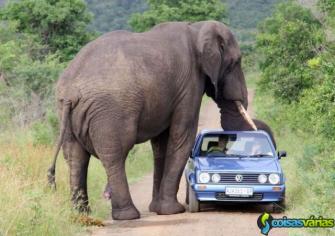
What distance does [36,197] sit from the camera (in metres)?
10.4

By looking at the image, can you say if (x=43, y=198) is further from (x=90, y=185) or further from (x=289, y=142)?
(x=289, y=142)

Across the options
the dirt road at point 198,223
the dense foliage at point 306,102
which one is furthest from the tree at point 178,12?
the dirt road at point 198,223

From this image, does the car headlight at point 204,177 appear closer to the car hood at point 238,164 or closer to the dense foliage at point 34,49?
the car hood at point 238,164

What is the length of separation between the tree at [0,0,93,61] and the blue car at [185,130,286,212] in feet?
73.9

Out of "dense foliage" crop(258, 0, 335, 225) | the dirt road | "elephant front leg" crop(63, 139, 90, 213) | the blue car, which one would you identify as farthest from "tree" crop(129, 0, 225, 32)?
"elephant front leg" crop(63, 139, 90, 213)

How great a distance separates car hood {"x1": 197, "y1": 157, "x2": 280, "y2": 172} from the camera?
13438 millimetres

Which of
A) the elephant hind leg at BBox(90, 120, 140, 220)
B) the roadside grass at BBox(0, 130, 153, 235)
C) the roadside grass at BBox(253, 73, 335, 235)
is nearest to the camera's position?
the roadside grass at BBox(0, 130, 153, 235)

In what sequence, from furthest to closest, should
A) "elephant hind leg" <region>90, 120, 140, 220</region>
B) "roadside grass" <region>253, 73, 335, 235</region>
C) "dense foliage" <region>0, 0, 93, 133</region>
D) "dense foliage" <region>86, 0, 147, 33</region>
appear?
"dense foliage" <region>86, 0, 147, 33</region> → "dense foliage" <region>0, 0, 93, 133</region> → "elephant hind leg" <region>90, 120, 140, 220</region> → "roadside grass" <region>253, 73, 335, 235</region>

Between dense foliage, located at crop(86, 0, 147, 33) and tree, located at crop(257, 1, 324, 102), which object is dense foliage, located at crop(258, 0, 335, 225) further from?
dense foliage, located at crop(86, 0, 147, 33)

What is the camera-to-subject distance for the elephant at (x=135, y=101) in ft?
42.8

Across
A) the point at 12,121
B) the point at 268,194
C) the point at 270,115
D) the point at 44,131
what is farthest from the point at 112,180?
the point at 270,115

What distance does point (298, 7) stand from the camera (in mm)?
40281

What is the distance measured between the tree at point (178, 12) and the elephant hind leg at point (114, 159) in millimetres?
37136

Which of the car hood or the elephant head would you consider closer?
the car hood
